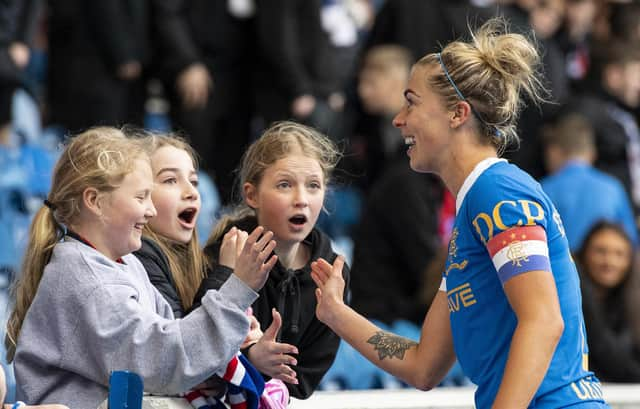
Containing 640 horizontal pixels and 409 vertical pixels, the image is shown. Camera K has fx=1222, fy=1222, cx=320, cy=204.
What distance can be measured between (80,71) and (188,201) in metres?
3.94

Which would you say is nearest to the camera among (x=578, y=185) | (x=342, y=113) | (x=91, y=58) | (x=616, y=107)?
(x=91, y=58)

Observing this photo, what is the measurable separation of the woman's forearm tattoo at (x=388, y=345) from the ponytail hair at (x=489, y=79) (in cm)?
67

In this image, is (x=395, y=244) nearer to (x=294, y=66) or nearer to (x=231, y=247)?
(x=294, y=66)

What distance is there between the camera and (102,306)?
321 cm

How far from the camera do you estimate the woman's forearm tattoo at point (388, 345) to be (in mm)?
3691

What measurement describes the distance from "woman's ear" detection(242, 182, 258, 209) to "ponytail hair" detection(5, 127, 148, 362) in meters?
0.64

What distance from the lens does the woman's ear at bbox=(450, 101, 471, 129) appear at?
3.44 m

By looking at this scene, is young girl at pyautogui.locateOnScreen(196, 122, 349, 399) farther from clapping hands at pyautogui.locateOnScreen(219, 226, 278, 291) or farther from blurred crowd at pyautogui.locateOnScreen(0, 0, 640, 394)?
blurred crowd at pyautogui.locateOnScreen(0, 0, 640, 394)

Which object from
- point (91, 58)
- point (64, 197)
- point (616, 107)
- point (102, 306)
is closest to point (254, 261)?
point (102, 306)

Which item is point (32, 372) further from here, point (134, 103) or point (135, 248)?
point (134, 103)

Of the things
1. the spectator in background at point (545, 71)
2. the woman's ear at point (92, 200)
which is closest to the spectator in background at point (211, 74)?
the spectator in background at point (545, 71)

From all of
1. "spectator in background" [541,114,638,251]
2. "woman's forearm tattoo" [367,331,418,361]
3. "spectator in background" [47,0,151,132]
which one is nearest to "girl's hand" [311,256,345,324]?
"woman's forearm tattoo" [367,331,418,361]

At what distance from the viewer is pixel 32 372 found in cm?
329

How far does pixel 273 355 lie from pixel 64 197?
744mm
